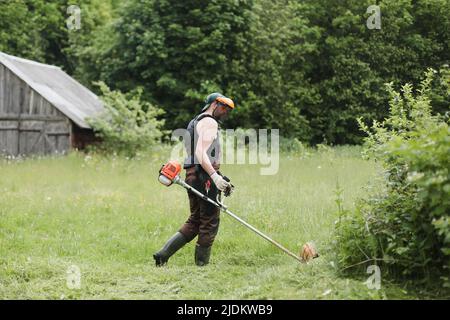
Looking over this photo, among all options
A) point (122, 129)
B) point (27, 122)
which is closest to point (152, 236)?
point (122, 129)

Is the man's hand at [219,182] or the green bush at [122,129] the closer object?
the man's hand at [219,182]

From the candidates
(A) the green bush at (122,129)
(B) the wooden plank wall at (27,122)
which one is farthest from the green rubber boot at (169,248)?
(B) the wooden plank wall at (27,122)

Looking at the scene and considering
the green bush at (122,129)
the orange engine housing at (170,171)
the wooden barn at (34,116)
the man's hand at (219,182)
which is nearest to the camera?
the man's hand at (219,182)

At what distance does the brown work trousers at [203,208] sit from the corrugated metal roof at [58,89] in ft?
47.8

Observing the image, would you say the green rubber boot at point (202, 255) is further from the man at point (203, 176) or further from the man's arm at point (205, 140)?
the man's arm at point (205, 140)

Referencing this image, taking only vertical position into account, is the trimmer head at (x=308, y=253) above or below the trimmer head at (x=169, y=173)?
below

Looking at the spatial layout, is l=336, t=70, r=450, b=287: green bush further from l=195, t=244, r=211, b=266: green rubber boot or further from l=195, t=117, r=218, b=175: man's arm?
l=195, t=244, r=211, b=266: green rubber boot

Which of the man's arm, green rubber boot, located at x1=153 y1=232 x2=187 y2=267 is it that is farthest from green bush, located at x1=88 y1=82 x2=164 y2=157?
the man's arm

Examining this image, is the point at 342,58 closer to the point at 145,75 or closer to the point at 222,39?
the point at 222,39

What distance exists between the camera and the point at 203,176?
770cm

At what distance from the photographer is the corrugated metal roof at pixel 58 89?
22.2 meters

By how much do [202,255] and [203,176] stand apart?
3.35 ft

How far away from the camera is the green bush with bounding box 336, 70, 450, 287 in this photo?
5168 mm

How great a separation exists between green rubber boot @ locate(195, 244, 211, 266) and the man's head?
166 cm
